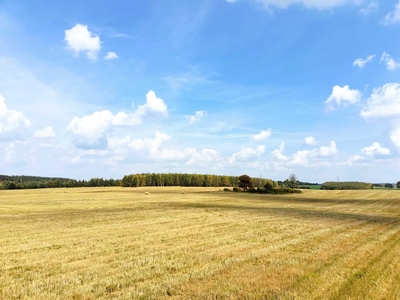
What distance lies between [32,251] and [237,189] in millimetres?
86773

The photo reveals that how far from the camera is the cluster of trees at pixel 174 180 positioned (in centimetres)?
14262

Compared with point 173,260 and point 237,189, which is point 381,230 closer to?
point 173,260

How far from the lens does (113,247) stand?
13180 mm

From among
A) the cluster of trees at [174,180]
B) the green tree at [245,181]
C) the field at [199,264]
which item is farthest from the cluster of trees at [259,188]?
the field at [199,264]

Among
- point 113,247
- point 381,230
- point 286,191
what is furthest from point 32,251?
point 286,191

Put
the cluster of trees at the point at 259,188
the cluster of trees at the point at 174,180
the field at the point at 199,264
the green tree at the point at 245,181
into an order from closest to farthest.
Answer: the field at the point at 199,264, the cluster of trees at the point at 259,188, the green tree at the point at 245,181, the cluster of trees at the point at 174,180

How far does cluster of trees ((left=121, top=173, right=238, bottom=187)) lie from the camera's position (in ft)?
468

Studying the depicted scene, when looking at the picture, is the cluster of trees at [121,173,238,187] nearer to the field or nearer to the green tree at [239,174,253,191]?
the green tree at [239,174,253,191]

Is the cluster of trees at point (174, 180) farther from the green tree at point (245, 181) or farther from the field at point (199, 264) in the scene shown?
the field at point (199, 264)

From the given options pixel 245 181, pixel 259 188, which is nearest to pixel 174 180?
pixel 245 181

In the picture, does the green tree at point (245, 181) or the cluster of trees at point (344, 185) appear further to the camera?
the cluster of trees at point (344, 185)

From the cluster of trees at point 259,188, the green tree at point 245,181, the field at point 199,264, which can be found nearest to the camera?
the field at point 199,264

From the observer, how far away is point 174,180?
521ft

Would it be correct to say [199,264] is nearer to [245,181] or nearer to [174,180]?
[245,181]
